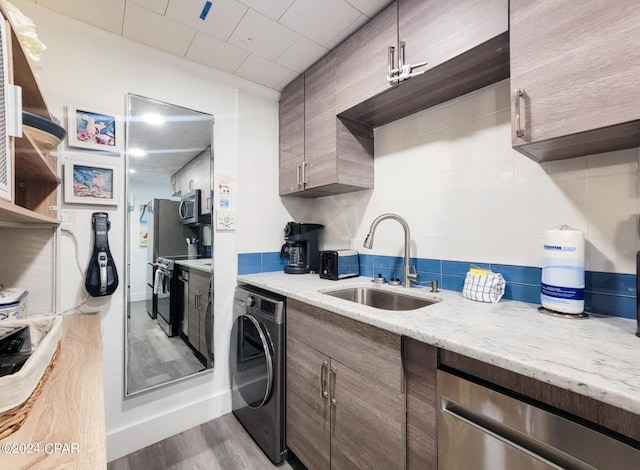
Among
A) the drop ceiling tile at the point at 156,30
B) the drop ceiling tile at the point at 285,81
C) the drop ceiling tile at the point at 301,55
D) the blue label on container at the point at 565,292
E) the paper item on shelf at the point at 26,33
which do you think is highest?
the drop ceiling tile at the point at 285,81

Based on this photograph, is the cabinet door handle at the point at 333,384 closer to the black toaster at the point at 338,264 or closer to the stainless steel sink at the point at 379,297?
the stainless steel sink at the point at 379,297

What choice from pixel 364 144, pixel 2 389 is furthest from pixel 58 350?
pixel 364 144

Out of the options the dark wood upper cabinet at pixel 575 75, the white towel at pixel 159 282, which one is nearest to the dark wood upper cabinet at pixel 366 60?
the dark wood upper cabinet at pixel 575 75

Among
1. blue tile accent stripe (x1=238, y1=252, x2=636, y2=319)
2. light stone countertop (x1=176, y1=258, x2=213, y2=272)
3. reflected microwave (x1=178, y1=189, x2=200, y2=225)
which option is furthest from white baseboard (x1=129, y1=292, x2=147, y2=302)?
blue tile accent stripe (x1=238, y1=252, x2=636, y2=319)

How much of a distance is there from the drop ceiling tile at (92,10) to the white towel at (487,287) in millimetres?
2214

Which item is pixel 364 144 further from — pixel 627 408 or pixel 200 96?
pixel 627 408

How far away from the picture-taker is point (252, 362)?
1.67m

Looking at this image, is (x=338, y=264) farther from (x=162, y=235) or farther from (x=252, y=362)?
(x=162, y=235)

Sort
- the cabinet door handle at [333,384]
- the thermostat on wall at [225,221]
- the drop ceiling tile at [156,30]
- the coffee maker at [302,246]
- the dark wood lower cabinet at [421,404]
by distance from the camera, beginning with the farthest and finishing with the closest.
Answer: the coffee maker at [302,246] < the thermostat on wall at [225,221] < the drop ceiling tile at [156,30] < the cabinet door handle at [333,384] < the dark wood lower cabinet at [421,404]

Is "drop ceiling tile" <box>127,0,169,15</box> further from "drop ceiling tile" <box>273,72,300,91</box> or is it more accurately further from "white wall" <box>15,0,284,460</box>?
"drop ceiling tile" <box>273,72,300,91</box>

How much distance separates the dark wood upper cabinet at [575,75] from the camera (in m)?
0.76

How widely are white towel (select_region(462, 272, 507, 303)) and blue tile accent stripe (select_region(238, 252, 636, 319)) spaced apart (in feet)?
0.23

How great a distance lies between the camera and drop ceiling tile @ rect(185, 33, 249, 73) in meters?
1.68

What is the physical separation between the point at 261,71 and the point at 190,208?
3.65ft
